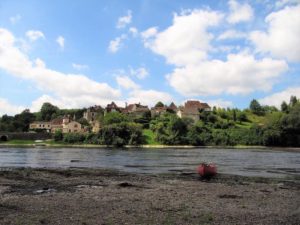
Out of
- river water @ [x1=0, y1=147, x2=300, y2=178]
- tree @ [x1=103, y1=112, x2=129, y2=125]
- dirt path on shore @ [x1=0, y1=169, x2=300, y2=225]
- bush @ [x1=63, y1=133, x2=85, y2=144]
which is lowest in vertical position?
dirt path on shore @ [x1=0, y1=169, x2=300, y2=225]

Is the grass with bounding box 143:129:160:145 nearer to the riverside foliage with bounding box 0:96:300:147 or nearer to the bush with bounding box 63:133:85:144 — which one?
the riverside foliage with bounding box 0:96:300:147

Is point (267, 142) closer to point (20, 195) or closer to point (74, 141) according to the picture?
point (74, 141)

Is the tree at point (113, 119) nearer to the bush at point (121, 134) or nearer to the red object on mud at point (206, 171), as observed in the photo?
the bush at point (121, 134)

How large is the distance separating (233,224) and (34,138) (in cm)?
16782

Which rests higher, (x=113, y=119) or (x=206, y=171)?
(x=113, y=119)

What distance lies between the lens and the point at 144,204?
25250 mm

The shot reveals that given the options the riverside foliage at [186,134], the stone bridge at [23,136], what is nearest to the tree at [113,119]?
the riverside foliage at [186,134]

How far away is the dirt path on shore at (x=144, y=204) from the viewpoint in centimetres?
2074

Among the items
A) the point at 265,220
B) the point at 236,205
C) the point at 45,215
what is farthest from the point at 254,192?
the point at 45,215

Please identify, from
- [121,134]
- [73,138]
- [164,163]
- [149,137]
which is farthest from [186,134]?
[164,163]

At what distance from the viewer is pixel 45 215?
21172mm

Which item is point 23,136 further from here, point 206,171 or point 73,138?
point 206,171

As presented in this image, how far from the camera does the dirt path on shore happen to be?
2074 centimetres

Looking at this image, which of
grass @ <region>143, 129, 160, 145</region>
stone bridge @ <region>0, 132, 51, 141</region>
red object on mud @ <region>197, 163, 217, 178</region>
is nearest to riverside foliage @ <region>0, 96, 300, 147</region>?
grass @ <region>143, 129, 160, 145</region>
